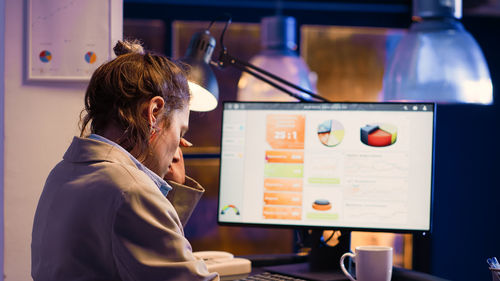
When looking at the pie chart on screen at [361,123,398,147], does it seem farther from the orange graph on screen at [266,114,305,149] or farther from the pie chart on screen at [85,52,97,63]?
the pie chart on screen at [85,52,97,63]

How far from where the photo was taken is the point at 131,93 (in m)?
1.16

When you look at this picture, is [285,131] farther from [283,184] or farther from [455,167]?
[455,167]

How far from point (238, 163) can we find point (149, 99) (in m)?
0.57

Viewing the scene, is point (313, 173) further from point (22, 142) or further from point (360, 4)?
point (360, 4)

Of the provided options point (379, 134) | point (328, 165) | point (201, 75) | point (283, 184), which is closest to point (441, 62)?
point (379, 134)

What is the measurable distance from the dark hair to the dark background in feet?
7.74

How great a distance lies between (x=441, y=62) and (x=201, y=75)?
2.33ft

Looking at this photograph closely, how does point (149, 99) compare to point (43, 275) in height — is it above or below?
above

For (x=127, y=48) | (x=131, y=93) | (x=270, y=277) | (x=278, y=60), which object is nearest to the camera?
(x=131, y=93)

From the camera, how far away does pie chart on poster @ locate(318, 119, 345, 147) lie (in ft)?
5.42

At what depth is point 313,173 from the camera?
5.45 feet

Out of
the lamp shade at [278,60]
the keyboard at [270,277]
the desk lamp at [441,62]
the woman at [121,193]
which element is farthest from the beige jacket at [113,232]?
the lamp shade at [278,60]

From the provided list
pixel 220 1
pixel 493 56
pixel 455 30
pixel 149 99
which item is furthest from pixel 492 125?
pixel 149 99

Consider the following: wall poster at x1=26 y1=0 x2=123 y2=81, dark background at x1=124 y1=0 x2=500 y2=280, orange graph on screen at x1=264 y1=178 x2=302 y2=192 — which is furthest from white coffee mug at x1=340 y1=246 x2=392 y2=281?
dark background at x1=124 y1=0 x2=500 y2=280
